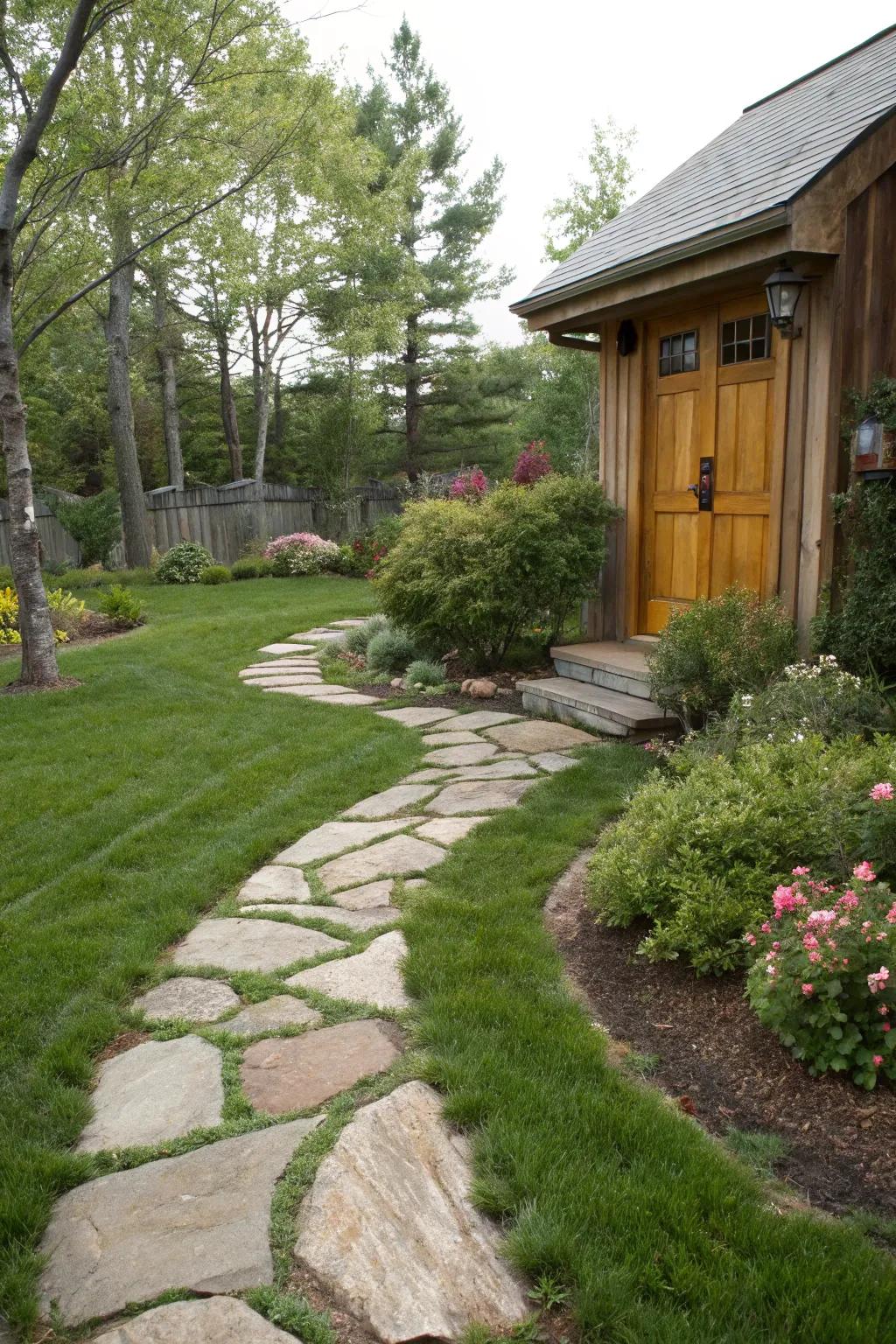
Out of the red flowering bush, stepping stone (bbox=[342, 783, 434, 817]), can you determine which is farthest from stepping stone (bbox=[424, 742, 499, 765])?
the red flowering bush

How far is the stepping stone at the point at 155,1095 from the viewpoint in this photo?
218 centimetres

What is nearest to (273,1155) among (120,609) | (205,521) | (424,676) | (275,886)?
(275,886)

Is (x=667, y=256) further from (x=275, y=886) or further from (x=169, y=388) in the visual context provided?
(x=169, y=388)

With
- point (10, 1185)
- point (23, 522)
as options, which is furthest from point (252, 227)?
point (10, 1185)

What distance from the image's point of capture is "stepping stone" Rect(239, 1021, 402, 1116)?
7.36 feet

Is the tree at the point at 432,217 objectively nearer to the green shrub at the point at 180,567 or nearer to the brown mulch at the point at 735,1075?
the green shrub at the point at 180,567

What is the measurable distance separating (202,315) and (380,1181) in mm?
23169

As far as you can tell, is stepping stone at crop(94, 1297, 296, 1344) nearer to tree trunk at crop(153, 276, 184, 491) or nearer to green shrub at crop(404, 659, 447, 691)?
green shrub at crop(404, 659, 447, 691)

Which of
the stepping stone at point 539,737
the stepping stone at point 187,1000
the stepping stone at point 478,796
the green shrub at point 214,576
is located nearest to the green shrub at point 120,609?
the green shrub at point 214,576

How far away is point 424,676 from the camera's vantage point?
729 cm

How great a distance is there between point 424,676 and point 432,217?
Result: 20266mm

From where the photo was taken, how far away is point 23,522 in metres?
7.04

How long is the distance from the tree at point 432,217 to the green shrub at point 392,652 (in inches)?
675

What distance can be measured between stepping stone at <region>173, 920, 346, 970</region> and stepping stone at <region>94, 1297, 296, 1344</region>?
4.45ft
